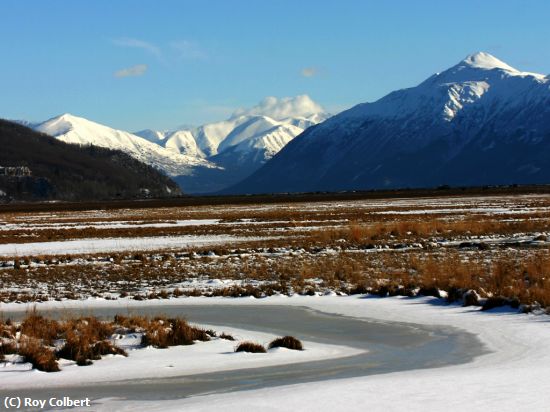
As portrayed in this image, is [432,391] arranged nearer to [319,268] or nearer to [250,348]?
[250,348]

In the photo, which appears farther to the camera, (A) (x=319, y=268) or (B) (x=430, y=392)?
(A) (x=319, y=268)

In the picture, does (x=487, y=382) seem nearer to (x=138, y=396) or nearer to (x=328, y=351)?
(x=328, y=351)

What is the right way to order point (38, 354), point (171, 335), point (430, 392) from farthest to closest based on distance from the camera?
1. point (171, 335)
2. point (38, 354)
3. point (430, 392)

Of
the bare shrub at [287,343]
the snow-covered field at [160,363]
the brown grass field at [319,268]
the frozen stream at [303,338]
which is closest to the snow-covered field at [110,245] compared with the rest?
the brown grass field at [319,268]

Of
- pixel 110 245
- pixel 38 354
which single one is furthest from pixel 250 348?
pixel 110 245

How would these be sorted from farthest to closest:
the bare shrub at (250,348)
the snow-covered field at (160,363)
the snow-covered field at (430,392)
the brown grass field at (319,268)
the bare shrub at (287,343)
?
the brown grass field at (319,268), the bare shrub at (287,343), the bare shrub at (250,348), the snow-covered field at (160,363), the snow-covered field at (430,392)

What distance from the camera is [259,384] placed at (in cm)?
1165

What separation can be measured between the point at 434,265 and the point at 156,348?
14.6 meters

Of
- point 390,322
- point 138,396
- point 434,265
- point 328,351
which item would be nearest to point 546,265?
point 434,265

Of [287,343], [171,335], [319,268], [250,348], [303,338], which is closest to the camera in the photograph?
[250,348]

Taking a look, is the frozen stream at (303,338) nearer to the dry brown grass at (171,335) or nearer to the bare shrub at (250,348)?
the bare shrub at (250,348)

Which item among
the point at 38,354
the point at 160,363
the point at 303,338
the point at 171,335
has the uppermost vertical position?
the point at 38,354

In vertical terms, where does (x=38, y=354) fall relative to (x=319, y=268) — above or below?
above

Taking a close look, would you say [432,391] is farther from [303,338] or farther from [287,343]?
[303,338]
